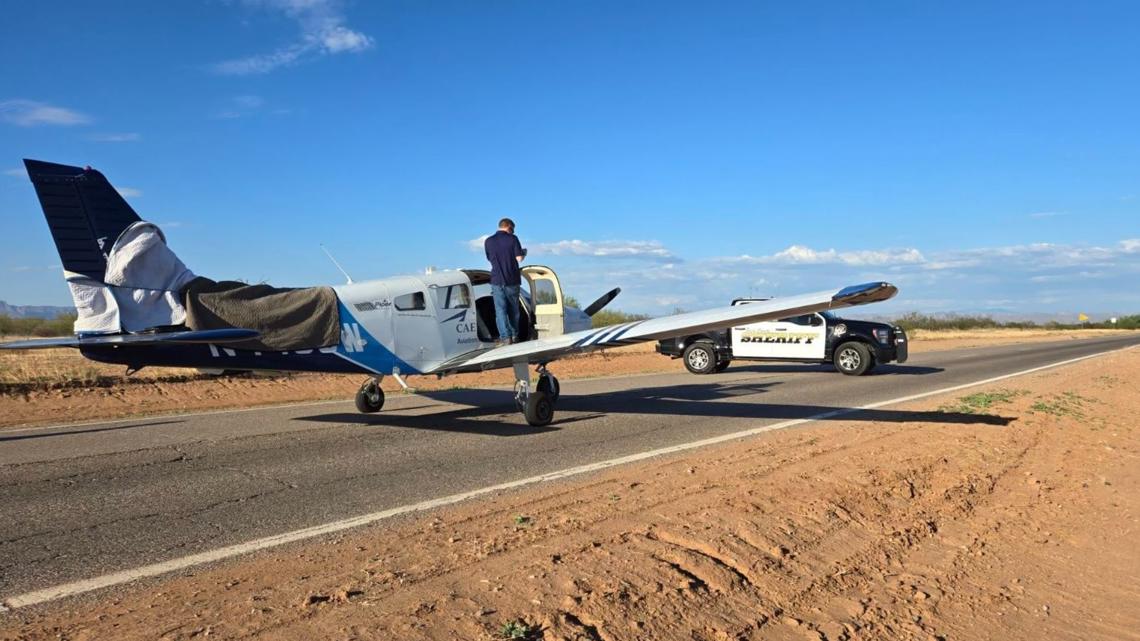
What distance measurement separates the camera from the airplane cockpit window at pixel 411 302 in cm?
1088

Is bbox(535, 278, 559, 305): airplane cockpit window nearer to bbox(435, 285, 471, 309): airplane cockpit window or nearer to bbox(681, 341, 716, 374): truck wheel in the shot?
bbox(435, 285, 471, 309): airplane cockpit window

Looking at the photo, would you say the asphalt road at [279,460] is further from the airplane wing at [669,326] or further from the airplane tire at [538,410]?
the airplane wing at [669,326]

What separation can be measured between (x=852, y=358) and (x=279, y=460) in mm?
16482

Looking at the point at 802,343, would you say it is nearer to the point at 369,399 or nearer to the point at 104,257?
the point at 369,399

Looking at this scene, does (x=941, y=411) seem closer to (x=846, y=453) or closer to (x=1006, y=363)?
(x=846, y=453)

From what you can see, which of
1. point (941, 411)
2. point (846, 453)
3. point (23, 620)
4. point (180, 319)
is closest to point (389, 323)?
point (180, 319)

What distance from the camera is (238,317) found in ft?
31.2

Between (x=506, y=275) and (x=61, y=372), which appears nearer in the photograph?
(x=506, y=275)

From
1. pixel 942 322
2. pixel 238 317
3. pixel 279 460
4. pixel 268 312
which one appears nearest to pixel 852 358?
pixel 268 312

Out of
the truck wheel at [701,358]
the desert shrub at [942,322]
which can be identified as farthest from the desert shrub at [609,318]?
the desert shrub at [942,322]

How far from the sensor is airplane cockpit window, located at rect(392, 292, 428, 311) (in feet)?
35.7

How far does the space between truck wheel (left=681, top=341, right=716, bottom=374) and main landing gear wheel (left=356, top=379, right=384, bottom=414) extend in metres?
11.3

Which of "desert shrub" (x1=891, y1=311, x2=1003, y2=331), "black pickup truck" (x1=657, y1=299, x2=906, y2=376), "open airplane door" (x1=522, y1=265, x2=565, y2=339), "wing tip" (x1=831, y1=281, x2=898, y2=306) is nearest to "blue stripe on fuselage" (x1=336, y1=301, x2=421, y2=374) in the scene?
"open airplane door" (x1=522, y1=265, x2=565, y2=339)

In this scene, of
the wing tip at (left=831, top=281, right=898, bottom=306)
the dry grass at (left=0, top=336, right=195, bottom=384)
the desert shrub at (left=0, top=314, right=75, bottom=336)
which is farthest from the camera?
the desert shrub at (left=0, top=314, right=75, bottom=336)
